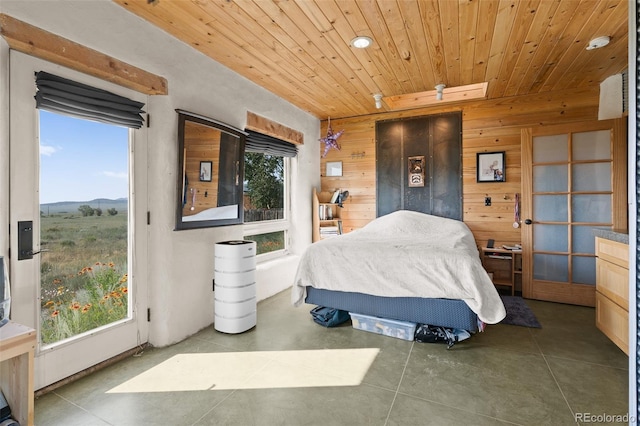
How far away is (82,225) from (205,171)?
3.37 ft

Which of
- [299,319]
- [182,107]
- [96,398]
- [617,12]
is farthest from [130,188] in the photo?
[617,12]

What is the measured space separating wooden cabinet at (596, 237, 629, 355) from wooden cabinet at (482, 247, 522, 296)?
4.01ft

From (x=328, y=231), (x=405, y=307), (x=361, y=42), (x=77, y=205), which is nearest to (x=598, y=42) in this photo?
(x=361, y=42)

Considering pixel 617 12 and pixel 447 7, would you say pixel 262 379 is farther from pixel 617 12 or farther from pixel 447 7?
pixel 617 12

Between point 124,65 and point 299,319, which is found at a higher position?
point 124,65

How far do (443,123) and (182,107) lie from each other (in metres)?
3.38

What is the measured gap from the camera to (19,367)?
142 centimetres

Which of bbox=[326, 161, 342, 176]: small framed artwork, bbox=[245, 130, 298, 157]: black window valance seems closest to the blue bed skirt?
bbox=[245, 130, 298, 157]: black window valance

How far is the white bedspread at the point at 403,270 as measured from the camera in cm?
238

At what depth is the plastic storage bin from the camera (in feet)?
8.75

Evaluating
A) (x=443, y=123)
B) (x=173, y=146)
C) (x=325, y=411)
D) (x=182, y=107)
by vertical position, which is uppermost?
(x=443, y=123)

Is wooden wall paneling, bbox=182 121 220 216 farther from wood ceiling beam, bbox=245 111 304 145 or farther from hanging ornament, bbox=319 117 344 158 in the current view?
hanging ornament, bbox=319 117 344 158

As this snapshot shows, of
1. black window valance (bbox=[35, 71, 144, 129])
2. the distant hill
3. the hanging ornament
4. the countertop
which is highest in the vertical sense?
the hanging ornament

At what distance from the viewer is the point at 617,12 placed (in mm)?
2303
